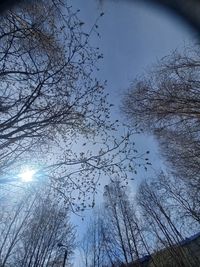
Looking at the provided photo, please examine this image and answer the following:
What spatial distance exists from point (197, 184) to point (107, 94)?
15.7 ft

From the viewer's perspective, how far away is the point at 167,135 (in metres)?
7.74

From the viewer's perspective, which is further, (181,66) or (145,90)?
(145,90)

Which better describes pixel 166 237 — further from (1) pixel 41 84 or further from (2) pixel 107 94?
(1) pixel 41 84

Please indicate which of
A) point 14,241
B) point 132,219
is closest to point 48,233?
point 14,241

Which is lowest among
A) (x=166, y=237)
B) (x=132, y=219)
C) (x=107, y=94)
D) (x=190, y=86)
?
(x=107, y=94)

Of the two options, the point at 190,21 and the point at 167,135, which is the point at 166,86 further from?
the point at 190,21

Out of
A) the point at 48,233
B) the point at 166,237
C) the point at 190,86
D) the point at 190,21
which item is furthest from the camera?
the point at 48,233

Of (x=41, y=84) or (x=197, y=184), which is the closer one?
(x=41, y=84)

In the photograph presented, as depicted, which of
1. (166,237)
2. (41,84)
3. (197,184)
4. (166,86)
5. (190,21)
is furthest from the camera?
(166,237)

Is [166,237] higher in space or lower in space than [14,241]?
lower

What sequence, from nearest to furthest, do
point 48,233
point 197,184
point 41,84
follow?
1. point 41,84
2. point 197,184
3. point 48,233

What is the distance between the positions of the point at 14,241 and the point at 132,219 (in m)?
8.85

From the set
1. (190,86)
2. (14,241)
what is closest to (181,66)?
(190,86)

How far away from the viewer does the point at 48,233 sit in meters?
20.5
